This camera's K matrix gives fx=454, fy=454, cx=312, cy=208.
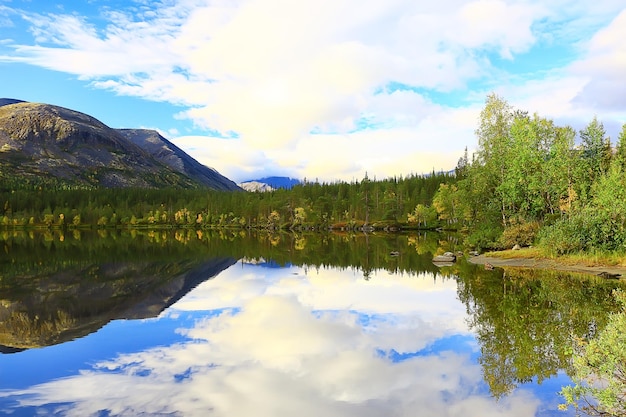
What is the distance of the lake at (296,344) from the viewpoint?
1617cm

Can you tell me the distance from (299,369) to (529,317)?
15.1 m

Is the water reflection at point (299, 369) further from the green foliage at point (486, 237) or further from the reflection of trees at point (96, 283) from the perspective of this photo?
the green foliage at point (486, 237)

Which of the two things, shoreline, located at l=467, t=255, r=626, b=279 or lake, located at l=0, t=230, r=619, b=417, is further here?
shoreline, located at l=467, t=255, r=626, b=279

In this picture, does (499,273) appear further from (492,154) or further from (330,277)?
(492,154)

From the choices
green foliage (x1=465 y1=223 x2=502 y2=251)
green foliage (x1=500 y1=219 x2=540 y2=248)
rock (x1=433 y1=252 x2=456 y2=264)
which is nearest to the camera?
rock (x1=433 y1=252 x2=456 y2=264)

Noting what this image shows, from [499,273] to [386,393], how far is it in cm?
3384

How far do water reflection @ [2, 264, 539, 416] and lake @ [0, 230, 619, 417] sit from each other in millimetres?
88

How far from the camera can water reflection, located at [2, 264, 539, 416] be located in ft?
51.6

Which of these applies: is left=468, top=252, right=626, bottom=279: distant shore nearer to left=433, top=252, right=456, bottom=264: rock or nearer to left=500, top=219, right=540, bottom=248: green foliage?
left=433, top=252, right=456, bottom=264: rock

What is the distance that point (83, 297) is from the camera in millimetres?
38000

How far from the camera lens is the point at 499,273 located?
153 ft

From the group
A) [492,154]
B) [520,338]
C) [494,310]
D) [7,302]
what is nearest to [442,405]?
[520,338]

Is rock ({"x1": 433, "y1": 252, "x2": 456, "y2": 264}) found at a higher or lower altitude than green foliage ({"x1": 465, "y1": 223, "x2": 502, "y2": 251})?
lower

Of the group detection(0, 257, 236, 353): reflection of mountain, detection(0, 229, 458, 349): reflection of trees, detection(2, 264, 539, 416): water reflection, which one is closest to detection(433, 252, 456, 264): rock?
detection(0, 229, 458, 349): reflection of trees
